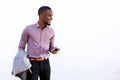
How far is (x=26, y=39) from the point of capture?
14273 mm

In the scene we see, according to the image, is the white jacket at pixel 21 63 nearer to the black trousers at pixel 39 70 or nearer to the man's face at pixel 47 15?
the black trousers at pixel 39 70

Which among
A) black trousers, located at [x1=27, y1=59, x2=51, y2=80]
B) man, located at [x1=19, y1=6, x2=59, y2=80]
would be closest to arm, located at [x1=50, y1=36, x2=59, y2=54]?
man, located at [x1=19, y1=6, x2=59, y2=80]

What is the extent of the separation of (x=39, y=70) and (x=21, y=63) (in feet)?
0.91

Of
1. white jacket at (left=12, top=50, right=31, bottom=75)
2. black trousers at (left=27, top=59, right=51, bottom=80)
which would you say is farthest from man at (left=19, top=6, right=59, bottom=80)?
white jacket at (left=12, top=50, right=31, bottom=75)

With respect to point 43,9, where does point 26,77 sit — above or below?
below

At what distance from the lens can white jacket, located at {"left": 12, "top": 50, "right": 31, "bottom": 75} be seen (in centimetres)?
1411

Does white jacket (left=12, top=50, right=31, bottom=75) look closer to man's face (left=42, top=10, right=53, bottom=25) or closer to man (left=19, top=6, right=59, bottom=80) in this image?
man (left=19, top=6, right=59, bottom=80)

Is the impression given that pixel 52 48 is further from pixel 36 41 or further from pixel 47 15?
pixel 47 15

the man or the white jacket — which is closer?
the white jacket

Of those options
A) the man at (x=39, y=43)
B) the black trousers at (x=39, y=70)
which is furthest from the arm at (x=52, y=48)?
the black trousers at (x=39, y=70)

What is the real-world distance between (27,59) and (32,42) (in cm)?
25

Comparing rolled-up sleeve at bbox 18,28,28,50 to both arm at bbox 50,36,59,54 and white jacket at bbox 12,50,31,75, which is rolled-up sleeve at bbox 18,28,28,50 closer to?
white jacket at bbox 12,50,31,75

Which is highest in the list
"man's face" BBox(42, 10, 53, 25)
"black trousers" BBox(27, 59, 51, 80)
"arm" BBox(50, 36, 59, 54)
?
"man's face" BBox(42, 10, 53, 25)

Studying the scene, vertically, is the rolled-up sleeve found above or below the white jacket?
above
